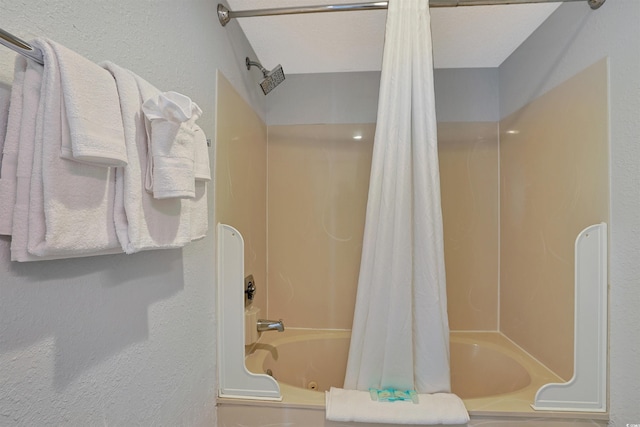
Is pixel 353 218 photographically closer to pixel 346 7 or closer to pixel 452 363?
pixel 452 363

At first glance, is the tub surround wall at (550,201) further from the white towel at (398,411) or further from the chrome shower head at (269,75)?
the chrome shower head at (269,75)

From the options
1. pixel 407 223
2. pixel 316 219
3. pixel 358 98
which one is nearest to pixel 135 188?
pixel 407 223

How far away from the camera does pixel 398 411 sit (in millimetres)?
1103

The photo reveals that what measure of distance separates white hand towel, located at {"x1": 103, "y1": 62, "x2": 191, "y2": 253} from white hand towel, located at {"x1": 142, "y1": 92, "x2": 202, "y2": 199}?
2cm

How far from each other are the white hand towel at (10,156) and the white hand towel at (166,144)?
0.19 m

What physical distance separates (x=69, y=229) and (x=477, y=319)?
6.80ft

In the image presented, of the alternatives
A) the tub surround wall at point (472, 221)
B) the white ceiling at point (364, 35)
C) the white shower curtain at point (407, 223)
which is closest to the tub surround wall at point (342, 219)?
the tub surround wall at point (472, 221)

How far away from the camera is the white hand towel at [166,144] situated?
0.62m

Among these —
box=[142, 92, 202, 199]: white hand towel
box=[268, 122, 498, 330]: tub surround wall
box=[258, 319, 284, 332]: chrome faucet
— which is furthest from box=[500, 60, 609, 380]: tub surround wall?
box=[142, 92, 202, 199]: white hand towel

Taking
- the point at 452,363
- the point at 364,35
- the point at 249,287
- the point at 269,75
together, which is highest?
the point at 364,35

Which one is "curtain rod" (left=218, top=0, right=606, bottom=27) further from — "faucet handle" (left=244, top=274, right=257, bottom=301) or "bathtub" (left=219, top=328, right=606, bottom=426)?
"bathtub" (left=219, top=328, right=606, bottom=426)

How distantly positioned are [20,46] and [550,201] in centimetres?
179

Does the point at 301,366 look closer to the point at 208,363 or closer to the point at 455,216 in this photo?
the point at 208,363

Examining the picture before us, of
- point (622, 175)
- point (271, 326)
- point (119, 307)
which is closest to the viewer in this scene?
point (119, 307)
